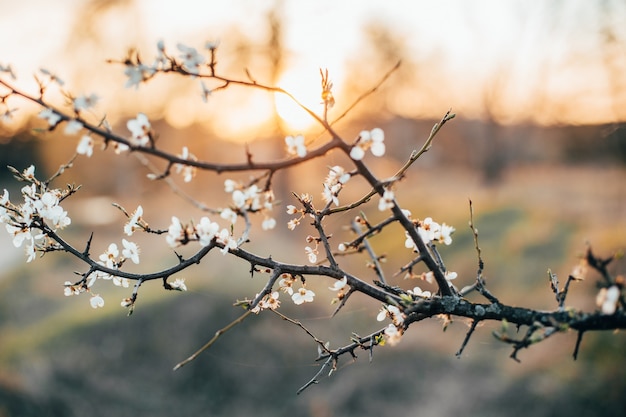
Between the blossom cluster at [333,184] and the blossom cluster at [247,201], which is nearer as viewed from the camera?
the blossom cluster at [247,201]

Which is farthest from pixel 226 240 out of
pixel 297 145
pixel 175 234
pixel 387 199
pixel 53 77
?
pixel 53 77

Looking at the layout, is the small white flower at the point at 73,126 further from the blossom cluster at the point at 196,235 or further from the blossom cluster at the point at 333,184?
the blossom cluster at the point at 333,184

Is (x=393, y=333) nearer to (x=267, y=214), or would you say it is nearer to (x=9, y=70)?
(x=267, y=214)

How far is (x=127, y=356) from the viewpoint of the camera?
7.78 metres

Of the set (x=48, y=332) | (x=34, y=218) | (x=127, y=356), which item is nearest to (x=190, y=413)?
(x=127, y=356)

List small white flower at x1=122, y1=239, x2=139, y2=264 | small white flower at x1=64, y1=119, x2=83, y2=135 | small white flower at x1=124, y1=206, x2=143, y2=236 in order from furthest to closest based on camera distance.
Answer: small white flower at x1=122, y1=239, x2=139, y2=264
small white flower at x1=124, y1=206, x2=143, y2=236
small white flower at x1=64, y1=119, x2=83, y2=135

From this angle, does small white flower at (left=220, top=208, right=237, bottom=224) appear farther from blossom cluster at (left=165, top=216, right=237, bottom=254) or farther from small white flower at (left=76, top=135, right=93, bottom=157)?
small white flower at (left=76, top=135, right=93, bottom=157)

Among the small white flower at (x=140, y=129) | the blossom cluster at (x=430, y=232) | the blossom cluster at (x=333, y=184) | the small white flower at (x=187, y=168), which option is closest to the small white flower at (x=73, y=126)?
the small white flower at (x=140, y=129)

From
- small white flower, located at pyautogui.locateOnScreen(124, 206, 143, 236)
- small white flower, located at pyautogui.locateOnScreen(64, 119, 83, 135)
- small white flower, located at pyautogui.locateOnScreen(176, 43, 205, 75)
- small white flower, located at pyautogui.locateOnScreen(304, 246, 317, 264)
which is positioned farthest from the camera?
small white flower, located at pyautogui.locateOnScreen(304, 246, 317, 264)

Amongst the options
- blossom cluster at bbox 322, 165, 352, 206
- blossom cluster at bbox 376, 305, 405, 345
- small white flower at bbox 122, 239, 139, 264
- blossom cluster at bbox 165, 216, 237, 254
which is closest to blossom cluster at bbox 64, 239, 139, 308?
small white flower at bbox 122, 239, 139, 264

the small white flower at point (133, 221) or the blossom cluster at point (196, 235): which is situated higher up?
the small white flower at point (133, 221)

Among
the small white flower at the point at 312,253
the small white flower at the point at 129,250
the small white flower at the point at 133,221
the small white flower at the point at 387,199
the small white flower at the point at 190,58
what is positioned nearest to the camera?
the small white flower at the point at 190,58

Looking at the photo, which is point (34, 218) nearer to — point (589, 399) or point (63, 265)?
point (589, 399)

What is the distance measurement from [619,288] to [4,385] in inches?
309
